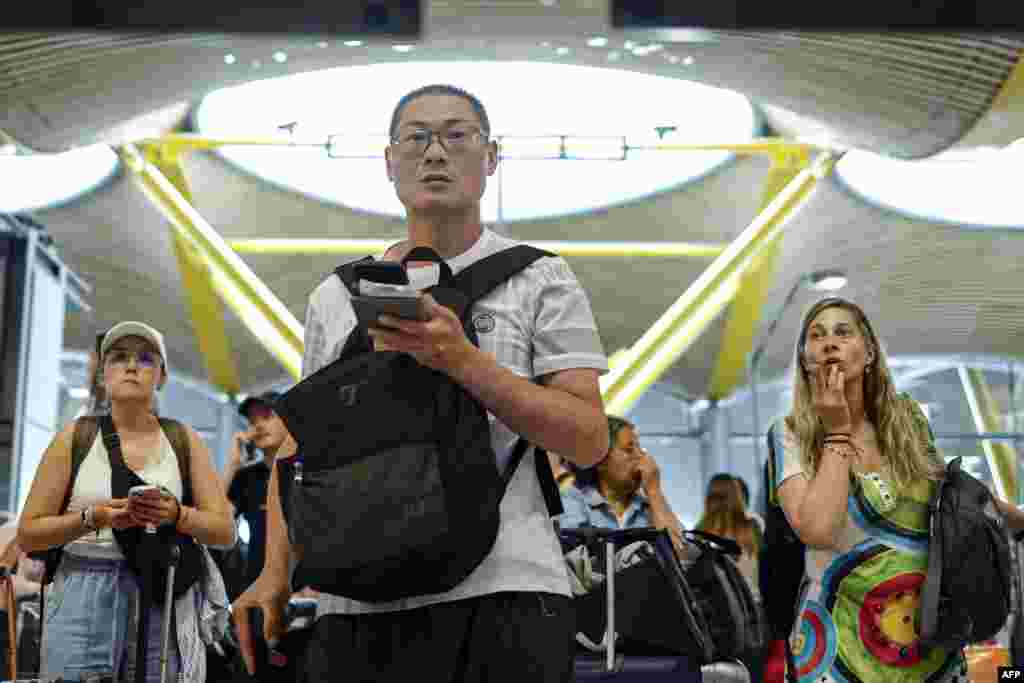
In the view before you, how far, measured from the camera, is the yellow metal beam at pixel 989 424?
10259mm

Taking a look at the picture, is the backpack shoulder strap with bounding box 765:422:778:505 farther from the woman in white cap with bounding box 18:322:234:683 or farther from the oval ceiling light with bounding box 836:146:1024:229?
the oval ceiling light with bounding box 836:146:1024:229

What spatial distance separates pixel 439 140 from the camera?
8.52 ft

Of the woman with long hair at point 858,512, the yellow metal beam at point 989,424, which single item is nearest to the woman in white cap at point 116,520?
the woman with long hair at point 858,512

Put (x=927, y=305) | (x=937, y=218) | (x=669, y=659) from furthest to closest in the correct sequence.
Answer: (x=927, y=305)
(x=937, y=218)
(x=669, y=659)

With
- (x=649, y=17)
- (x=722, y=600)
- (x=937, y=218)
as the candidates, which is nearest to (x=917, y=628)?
(x=649, y=17)

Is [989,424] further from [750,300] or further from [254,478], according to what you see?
[750,300]

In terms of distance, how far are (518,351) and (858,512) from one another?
1.67m

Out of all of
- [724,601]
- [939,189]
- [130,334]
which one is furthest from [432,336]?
[939,189]

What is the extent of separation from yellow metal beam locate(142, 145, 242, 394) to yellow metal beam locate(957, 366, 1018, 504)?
495 inches

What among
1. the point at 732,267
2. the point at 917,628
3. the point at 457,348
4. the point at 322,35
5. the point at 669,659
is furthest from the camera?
the point at 732,267

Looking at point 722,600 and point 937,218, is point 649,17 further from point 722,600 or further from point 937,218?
point 937,218

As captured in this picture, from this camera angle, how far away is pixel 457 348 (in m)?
2.20

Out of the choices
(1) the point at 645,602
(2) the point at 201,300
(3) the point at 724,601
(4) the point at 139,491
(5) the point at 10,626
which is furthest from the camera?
(2) the point at 201,300

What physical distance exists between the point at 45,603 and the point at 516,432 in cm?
290
